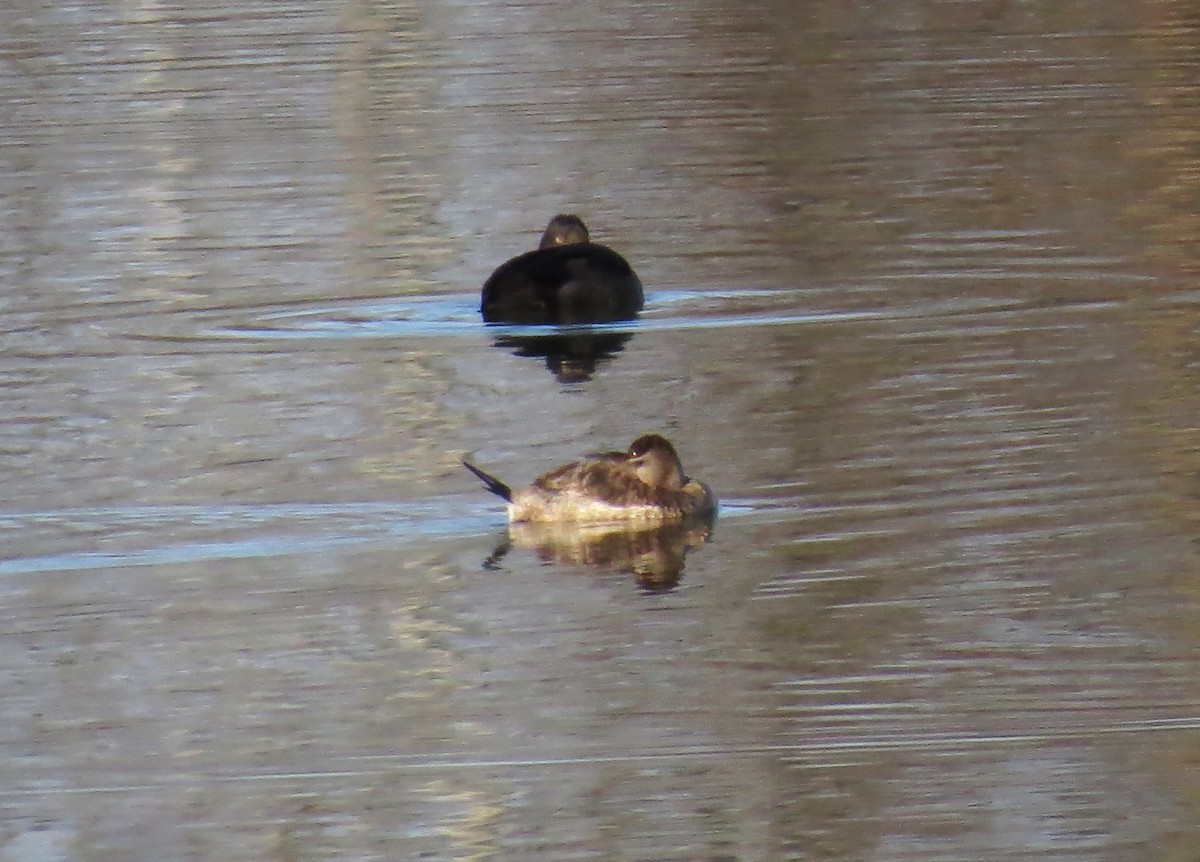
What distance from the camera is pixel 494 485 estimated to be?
36.3 feet

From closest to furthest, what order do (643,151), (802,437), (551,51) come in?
(802,437), (643,151), (551,51)

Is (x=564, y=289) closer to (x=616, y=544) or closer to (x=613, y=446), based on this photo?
(x=613, y=446)

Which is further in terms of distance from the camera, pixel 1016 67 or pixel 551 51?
pixel 551 51

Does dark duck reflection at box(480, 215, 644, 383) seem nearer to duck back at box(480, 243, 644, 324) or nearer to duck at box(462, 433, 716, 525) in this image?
duck back at box(480, 243, 644, 324)

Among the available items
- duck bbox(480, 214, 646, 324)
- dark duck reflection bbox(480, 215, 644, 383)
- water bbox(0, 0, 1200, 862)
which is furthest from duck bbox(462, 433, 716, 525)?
duck bbox(480, 214, 646, 324)

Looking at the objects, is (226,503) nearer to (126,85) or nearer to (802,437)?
(802,437)

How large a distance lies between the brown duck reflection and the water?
0.11 ft

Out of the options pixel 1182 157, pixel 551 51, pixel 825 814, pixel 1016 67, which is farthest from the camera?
pixel 551 51

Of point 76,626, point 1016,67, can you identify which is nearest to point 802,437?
point 76,626

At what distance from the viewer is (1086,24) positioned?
2723cm

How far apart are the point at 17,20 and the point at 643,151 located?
36.5ft

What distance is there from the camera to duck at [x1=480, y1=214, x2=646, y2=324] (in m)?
15.8

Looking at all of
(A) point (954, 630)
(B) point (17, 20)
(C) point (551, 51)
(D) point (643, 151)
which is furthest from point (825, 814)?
(B) point (17, 20)

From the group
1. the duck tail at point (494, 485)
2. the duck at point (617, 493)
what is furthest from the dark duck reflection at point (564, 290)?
the duck at point (617, 493)
